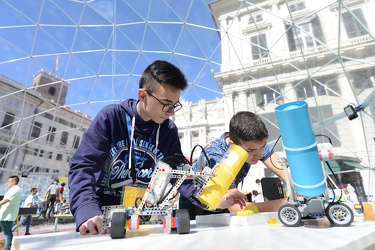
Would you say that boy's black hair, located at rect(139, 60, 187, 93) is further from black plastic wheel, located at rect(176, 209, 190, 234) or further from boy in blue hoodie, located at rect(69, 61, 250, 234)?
black plastic wheel, located at rect(176, 209, 190, 234)

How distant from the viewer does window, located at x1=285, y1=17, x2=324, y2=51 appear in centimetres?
620

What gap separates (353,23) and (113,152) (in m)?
6.74

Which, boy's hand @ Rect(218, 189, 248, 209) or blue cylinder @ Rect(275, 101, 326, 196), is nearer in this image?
blue cylinder @ Rect(275, 101, 326, 196)

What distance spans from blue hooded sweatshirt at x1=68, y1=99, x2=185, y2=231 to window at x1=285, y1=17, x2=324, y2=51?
5667 millimetres

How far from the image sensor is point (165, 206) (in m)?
0.83

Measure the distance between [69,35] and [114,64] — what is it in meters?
2.46

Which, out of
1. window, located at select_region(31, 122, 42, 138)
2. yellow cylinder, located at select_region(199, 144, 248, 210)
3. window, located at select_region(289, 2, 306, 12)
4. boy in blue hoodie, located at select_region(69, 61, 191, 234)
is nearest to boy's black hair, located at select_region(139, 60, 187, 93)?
boy in blue hoodie, located at select_region(69, 61, 191, 234)

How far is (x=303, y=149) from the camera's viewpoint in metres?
0.80

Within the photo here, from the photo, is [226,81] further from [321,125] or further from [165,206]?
[165,206]

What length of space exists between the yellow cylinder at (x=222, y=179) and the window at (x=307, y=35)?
5.81 m

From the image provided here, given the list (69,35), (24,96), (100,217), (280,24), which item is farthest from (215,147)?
(24,96)

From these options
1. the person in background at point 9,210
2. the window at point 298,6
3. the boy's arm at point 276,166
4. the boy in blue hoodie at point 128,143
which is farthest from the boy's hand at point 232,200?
the window at point 298,6

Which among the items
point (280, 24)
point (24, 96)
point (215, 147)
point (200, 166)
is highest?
point (280, 24)

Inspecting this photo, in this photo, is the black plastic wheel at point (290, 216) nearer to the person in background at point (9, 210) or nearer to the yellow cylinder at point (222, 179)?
the yellow cylinder at point (222, 179)
